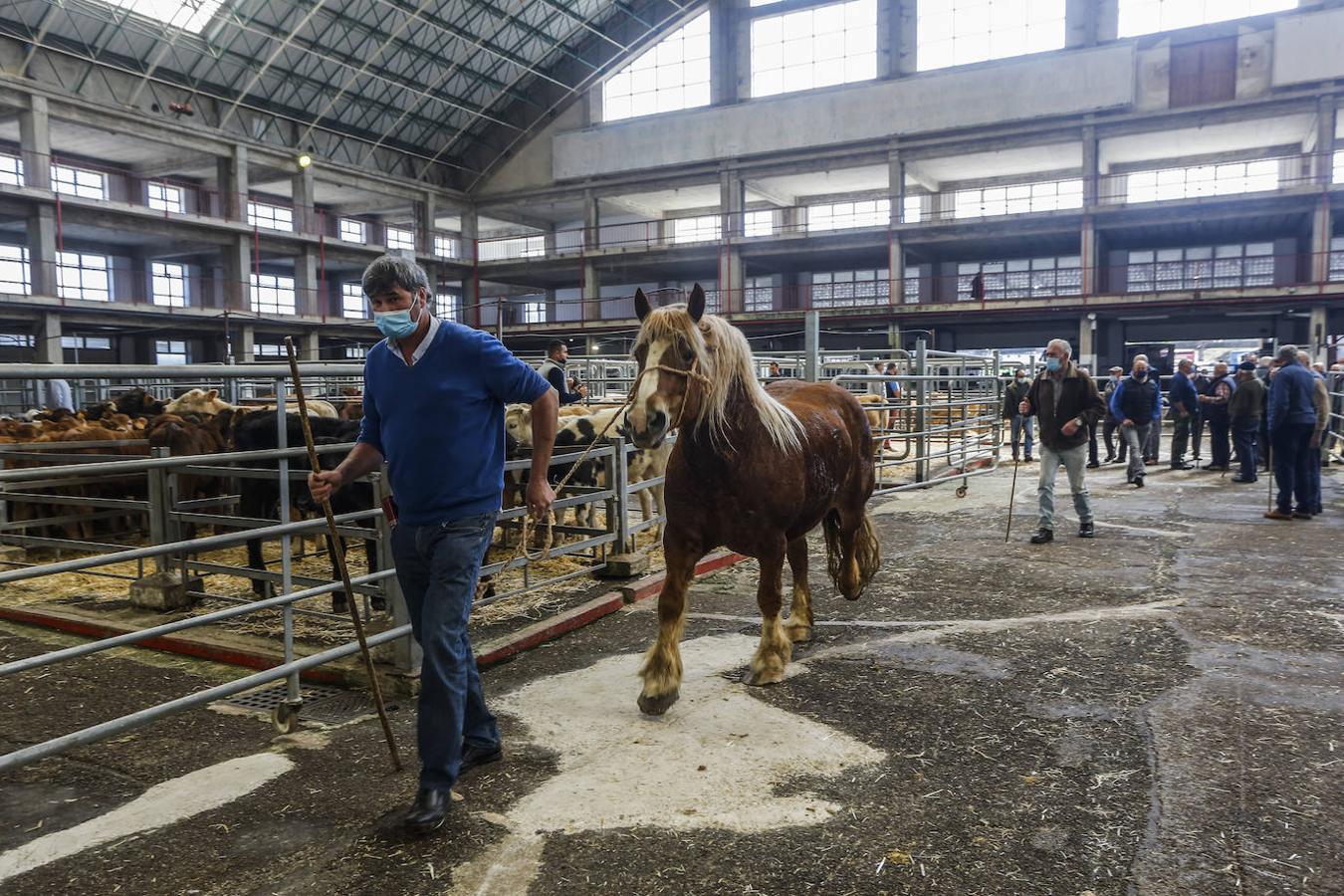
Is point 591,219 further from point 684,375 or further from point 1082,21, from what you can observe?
point 684,375

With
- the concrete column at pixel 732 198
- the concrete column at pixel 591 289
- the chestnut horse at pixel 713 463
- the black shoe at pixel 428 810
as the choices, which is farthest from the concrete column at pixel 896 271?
the black shoe at pixel 428 810

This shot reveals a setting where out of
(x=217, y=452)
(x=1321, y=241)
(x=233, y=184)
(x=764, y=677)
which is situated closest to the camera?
(x=764, y=677)

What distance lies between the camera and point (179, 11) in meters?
27.5

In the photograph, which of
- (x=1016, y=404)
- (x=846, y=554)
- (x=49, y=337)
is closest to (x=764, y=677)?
(x=846, y=554)

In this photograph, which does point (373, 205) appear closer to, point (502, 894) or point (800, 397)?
point (800, 397)

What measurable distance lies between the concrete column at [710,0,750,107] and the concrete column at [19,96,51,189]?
22.8m

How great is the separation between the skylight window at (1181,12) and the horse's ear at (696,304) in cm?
3358

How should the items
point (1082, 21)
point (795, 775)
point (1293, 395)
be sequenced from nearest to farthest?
point (795, 775) → point (1293, 395) → point (1082, 21)

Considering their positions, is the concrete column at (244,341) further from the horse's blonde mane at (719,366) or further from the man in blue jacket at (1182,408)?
the horse's blonde mane at (719,366)

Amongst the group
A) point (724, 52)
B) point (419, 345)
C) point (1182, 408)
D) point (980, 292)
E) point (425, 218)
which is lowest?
point (1182, 408)

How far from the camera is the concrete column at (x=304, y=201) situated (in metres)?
33.6

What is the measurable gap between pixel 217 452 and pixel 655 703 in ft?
19.4

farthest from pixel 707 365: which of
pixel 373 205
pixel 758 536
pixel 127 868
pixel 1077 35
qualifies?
pixel 373 205

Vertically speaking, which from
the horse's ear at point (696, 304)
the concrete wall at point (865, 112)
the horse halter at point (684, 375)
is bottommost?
the horse halter at point (684, 375)
